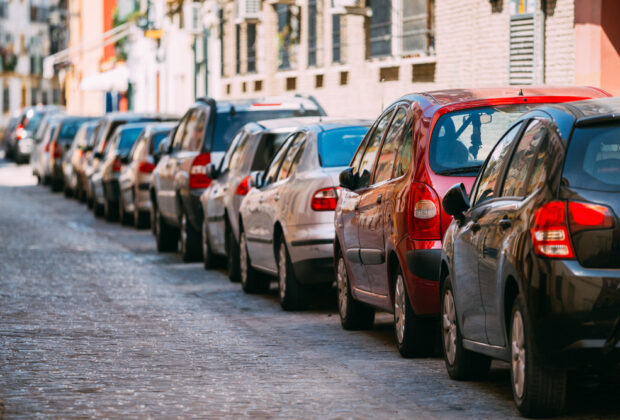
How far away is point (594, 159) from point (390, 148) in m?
3.37

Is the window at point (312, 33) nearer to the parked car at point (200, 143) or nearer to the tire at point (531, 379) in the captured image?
the parked car at point (200, 143)

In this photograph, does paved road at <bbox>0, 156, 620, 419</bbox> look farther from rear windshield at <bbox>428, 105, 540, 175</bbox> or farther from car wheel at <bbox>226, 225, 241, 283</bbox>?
rear windshield at <bbox>428, 105, 540, 175</bbox>

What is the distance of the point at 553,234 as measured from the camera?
6988mm

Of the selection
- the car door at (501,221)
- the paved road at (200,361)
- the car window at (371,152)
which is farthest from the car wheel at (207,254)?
the car door at (501,221)

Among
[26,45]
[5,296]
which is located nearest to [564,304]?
[5,296]

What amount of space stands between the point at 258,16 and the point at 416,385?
2776 cm

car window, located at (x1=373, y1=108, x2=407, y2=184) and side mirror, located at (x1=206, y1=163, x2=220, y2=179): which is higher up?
car window, located at (x1=373, y1=108, x2=407, y2=184)

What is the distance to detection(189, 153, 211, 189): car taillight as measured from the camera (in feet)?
58.6

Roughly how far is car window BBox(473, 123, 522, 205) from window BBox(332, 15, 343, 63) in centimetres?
2100

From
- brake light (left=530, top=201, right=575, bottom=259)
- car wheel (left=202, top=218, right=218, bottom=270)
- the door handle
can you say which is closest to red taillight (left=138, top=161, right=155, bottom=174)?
car wheel (left=202, top=218, right=218, bottom=270)

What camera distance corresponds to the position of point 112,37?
6538 cm

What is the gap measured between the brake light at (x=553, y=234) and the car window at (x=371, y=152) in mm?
3777

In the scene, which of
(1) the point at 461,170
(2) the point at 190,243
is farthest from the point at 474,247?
(2) the point at 190,243

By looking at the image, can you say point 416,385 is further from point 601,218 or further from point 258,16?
point 258,16
